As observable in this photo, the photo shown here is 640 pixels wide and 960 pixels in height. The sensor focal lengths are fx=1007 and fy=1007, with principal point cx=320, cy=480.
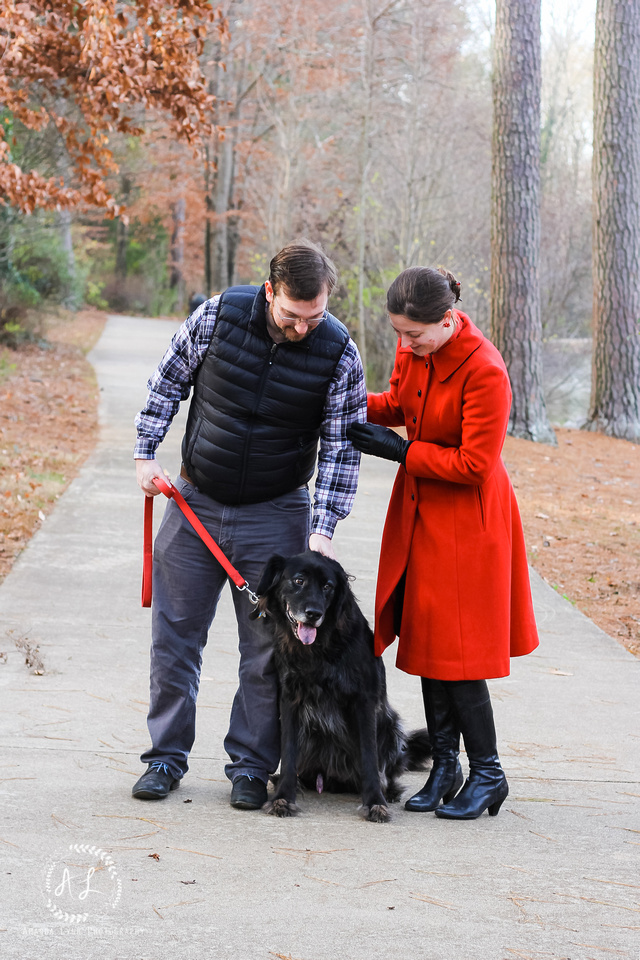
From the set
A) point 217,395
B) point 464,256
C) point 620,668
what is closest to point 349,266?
point 464,256

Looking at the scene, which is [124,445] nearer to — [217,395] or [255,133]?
[217,395]

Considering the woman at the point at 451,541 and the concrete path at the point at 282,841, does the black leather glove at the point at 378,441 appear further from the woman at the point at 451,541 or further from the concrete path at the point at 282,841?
the concrete path at the point at 282,841

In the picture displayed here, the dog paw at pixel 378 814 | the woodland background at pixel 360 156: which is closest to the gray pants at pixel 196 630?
the dog paw at pixel 378 814

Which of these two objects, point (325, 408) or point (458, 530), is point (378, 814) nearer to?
point (458, 530)

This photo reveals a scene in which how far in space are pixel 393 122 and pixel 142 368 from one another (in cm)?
749

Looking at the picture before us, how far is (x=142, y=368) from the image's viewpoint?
63.2ft

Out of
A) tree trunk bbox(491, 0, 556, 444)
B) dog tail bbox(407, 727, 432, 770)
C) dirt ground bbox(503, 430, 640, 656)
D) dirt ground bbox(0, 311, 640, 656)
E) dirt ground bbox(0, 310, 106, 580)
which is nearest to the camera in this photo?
dog tail bbox(407, 727, 432, 770)

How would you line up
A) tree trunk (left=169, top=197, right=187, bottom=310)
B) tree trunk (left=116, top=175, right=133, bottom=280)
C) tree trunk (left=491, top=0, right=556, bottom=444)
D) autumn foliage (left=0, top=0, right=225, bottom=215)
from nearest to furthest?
autumn foliage (left=0, top=0, right=225, bottom=215) < tree trunk (left=491, top=0, right=556, bottom=444) < tree trunk (left=169, top=197, right=187, bottom=310) < tree trunk (left=116, top=175, right=133, bottom=280)

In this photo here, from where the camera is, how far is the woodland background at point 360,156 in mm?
17094

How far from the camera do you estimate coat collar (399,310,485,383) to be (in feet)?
11.9

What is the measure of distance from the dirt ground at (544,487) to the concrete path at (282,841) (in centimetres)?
161

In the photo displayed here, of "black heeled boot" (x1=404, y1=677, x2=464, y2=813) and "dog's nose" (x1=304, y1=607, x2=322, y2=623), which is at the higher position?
"dog's nose" (x1=304, y1=607, x2=322, y2=623)

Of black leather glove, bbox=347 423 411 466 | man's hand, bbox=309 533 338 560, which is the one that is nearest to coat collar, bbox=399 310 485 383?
black leather glove, bbox=347 423 411 466

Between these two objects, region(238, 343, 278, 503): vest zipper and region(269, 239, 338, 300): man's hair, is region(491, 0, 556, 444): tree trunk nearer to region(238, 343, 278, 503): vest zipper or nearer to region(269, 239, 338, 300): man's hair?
region(238, 343, 278, 503): vest zipper
